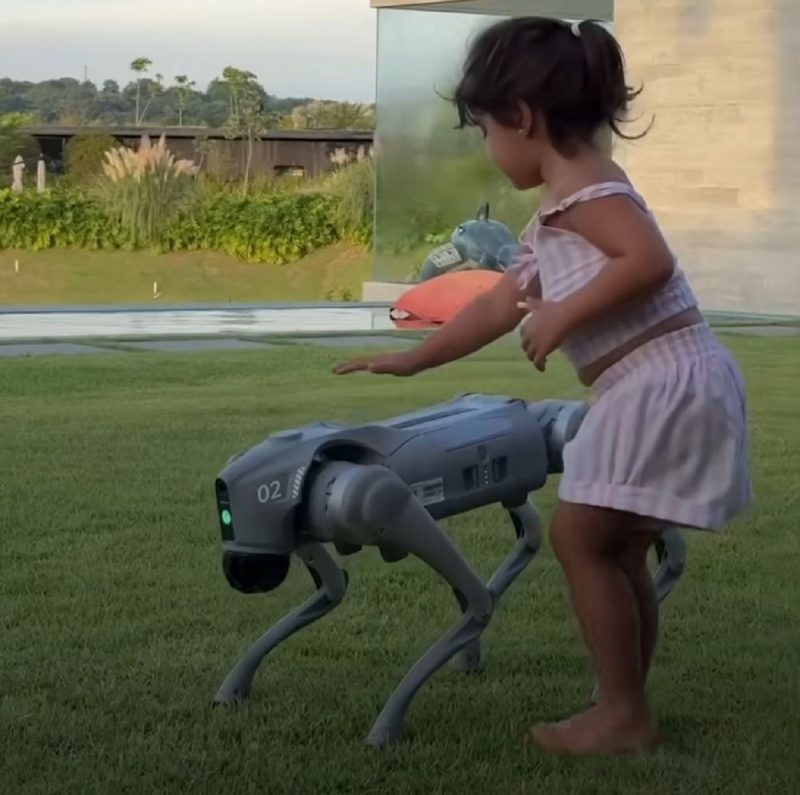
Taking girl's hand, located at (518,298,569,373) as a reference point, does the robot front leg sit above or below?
below

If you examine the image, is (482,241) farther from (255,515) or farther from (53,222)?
(53,222)

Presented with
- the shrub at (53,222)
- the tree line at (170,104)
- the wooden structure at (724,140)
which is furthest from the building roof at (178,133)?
the wooden structure at (724,140)

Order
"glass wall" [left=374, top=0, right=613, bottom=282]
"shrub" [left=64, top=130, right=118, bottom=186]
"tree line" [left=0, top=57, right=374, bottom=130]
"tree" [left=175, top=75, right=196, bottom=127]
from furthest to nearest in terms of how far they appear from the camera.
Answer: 1. "tree" [left=175, top=75, right=196, bottom=127]
2. "tree line" [left=0, top=57, right=374, bottom=130]
3. "shrub" [left=64, top=130, right=118, bottom=186]
4. "glass wall" [left=374, top=0, right=613, bottom=282]

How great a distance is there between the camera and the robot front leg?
273cm

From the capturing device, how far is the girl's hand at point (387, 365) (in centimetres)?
264

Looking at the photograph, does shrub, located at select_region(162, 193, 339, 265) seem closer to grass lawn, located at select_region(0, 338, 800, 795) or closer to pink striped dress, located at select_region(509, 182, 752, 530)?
grass lawn, located at select_region(0, 338, 800, 795)

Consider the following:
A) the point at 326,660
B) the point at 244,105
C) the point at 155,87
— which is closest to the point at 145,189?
the point at 244,105

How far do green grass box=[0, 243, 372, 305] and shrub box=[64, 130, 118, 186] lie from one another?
9.85 feet

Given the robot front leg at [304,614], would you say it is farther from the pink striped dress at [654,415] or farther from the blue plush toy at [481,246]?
the blue plush toy at [481,246]

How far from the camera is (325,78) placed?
32469 mm

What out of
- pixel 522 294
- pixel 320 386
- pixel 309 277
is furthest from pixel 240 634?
pixel 309 277

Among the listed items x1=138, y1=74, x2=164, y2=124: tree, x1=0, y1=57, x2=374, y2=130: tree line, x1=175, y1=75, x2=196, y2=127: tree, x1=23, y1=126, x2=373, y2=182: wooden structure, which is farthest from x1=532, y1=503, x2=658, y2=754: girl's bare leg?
x1=138, y1=74, x2=164, y2=124: tree

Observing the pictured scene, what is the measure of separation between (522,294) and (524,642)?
938mm

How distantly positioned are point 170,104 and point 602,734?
47.2 meters
